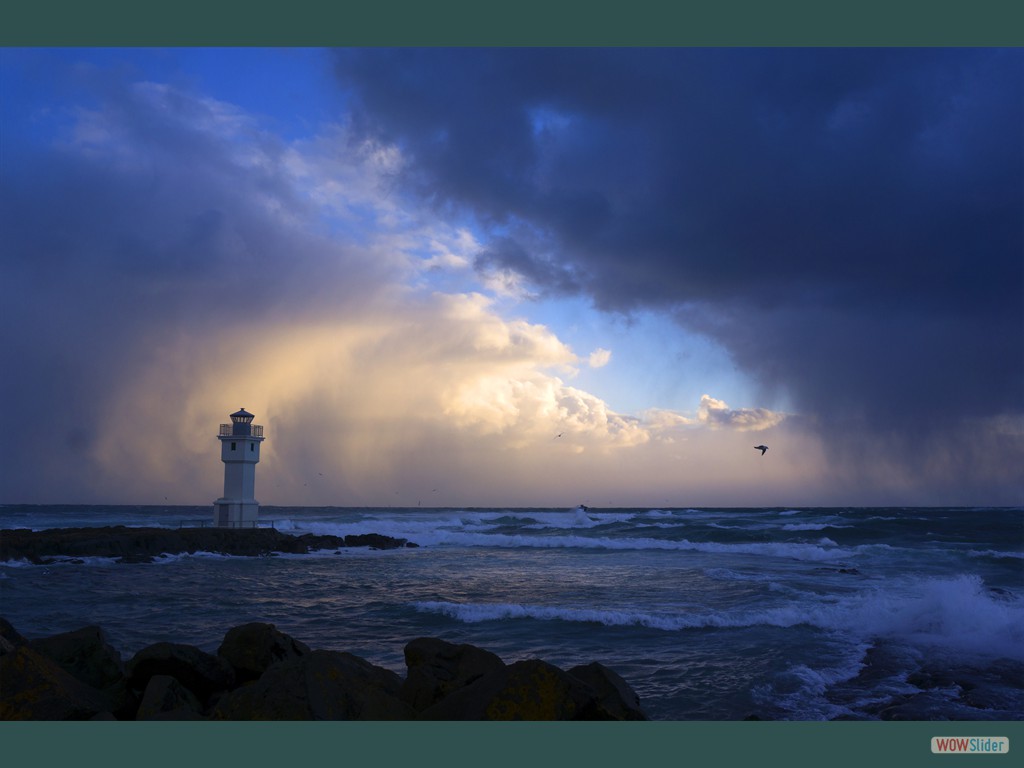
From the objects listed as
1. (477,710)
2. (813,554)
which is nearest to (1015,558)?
(813,554)

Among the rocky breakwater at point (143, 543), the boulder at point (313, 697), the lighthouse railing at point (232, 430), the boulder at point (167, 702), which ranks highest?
the lighthouse railing at point (232, 430)

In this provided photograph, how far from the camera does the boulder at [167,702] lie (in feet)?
17.8

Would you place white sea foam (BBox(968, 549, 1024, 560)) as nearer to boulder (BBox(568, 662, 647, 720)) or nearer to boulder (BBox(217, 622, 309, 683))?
boulder (BBox(568, 662, 647, 720))

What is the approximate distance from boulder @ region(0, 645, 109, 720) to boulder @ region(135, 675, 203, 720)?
1.38 ft

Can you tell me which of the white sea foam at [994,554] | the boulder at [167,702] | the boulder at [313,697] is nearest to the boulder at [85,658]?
the boulder at [167,702]

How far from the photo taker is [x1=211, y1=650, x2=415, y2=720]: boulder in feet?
17.2

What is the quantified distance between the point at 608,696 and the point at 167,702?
362 centimetres

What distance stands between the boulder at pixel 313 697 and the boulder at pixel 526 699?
1.43ft

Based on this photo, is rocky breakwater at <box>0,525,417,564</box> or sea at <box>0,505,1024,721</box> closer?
sea at <box>0,505,1024,721</box>

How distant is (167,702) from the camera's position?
582 centimetres

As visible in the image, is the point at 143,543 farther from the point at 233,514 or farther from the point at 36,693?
the point at 36,693

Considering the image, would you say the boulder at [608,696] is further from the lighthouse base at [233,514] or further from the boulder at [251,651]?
the lighthouse base at [233,514]

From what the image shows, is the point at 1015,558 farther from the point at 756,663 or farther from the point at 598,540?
the point at 756,663

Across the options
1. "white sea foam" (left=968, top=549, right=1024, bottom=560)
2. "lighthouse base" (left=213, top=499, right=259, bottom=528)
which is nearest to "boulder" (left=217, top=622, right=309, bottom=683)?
"lighthouse base" (left=213, top=499, right=259, bottom=528)
